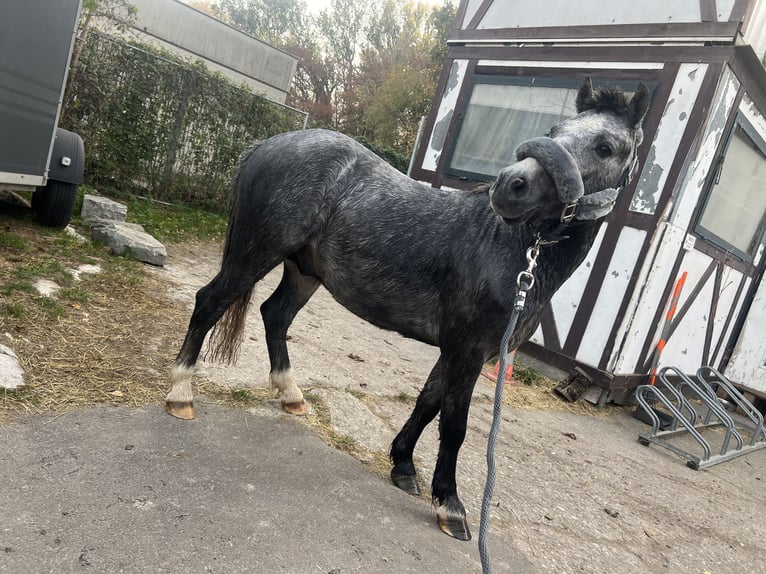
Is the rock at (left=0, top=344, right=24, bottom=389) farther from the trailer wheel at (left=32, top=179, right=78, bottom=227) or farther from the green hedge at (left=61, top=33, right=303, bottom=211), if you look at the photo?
the green hedge at (left=61, top=33, right=303, bottom=211)

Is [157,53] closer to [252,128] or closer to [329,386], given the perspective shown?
[252,128]

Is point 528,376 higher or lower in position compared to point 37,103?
lower

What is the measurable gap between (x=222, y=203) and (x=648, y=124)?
6.81 metres

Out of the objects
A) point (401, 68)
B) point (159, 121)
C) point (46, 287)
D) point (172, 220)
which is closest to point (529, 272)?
point (46, 287)

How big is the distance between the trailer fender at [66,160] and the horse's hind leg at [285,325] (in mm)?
3282

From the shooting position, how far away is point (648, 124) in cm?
520

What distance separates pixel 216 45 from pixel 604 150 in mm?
20473

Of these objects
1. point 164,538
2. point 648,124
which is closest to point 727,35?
point 648,124

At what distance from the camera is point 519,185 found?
1780 mm

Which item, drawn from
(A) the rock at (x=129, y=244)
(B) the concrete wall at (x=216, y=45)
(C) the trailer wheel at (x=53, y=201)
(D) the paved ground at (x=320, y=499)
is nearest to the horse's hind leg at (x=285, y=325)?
(D) the paved ground at (x=320, y=499)

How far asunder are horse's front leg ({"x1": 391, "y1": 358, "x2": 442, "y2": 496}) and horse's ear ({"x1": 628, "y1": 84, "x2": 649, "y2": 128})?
130 centimetres

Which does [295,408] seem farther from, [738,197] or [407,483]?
[738,197]

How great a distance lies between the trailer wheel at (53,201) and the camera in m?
4.82

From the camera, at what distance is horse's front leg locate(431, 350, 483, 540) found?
212cm
